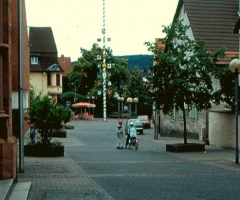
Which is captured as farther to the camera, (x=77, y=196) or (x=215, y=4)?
(x=215, y=4)

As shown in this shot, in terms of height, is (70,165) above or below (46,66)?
below

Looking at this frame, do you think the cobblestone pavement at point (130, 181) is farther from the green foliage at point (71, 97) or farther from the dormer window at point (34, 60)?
the green foliage at point (71, 97)

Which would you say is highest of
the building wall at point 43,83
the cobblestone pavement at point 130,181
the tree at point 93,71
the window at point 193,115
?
the tree at point 93,71

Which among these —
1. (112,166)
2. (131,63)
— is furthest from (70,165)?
(131,63)

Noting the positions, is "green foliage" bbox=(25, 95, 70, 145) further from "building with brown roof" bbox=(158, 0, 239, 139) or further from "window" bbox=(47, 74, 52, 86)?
"window" bbox=(47, 74, 52, 86)

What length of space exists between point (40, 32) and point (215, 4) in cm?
5309

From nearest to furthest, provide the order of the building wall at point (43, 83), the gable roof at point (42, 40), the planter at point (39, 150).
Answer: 1. the planter at point (39, 150)
2. the building wall at point (43, 83)
3. the gable roof at point (42, 40)

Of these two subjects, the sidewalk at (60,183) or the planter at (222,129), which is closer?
the sidewalk at (60,183)

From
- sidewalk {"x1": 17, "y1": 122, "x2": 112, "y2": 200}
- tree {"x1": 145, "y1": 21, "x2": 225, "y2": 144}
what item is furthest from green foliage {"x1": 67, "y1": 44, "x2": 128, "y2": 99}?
sidewalk {"x1": 17, "y1": 122, "x2": 112, "y2": 200}

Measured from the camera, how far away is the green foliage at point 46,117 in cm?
2762

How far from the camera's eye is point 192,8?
47.9 metres

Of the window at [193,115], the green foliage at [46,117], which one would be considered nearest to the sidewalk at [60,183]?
the green foliage at [46,117]

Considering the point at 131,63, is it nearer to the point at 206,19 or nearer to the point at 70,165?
the point at 206,19

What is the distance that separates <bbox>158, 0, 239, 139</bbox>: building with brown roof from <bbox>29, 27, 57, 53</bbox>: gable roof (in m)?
45.7
